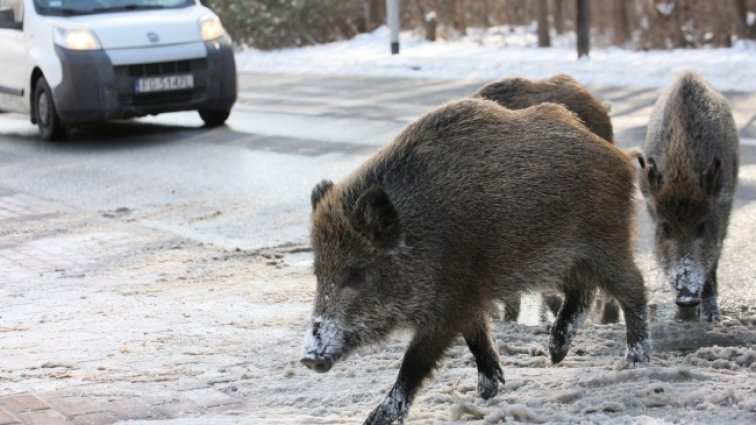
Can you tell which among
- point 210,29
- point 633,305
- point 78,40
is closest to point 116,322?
point 633,305

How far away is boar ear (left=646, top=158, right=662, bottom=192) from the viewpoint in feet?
22.2

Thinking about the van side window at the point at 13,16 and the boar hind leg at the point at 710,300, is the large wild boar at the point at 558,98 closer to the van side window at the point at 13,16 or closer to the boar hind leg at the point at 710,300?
the boar hind leg at the point at 710,300

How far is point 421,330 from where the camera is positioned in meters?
4.88

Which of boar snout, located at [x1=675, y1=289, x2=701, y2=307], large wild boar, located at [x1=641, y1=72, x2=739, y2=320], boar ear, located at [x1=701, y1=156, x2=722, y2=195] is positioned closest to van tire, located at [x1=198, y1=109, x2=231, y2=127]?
large wild boar, located at [x1=641, y1=72, x2=739, y2=320]

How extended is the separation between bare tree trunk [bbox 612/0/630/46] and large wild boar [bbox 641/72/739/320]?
633 inches

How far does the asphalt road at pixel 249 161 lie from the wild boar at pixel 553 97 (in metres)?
1.05

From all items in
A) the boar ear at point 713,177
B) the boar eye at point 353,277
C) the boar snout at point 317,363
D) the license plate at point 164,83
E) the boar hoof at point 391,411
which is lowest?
the boar hoof at point 391,411

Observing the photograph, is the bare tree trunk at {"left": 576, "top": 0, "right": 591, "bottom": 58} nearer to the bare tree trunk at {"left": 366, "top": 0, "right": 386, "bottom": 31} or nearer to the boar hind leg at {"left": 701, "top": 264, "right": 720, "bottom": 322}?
the bare tree trunk at {"left": 366, "top": 0, "right": 386, "bottom": 31}

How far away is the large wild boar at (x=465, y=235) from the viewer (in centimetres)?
479

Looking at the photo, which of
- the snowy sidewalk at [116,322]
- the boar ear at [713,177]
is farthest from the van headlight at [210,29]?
the boar ear at [713,177]

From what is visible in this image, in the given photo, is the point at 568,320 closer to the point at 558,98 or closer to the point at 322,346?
the point at 322,346

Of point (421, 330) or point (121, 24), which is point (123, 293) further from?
point (121, 24)

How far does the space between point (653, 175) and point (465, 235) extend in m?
2.22

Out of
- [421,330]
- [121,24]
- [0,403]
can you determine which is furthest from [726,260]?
[121,24]
